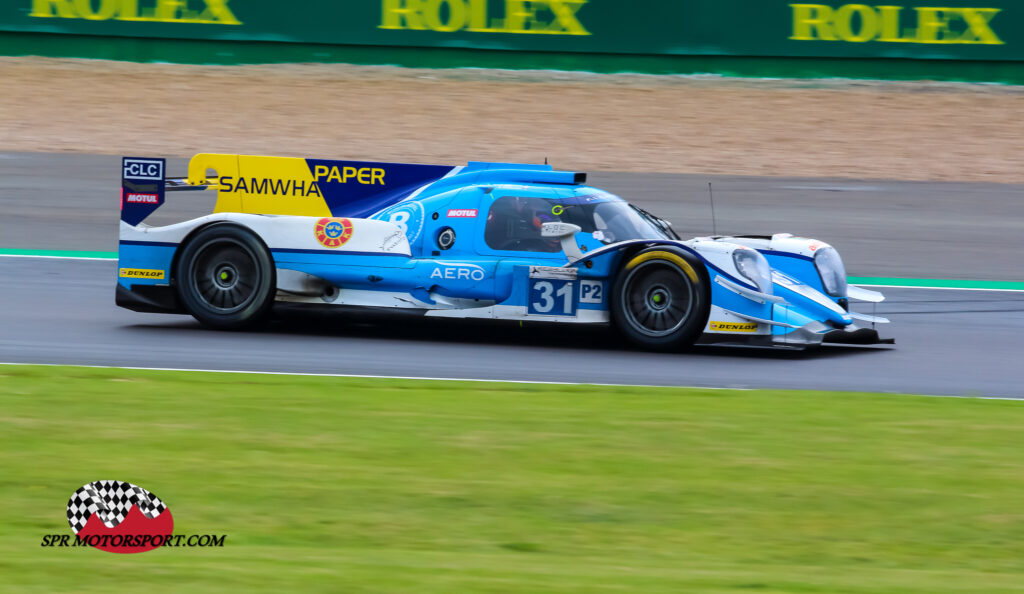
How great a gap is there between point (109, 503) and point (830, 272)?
6.42m

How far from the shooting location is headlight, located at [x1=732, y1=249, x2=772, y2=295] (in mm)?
9875

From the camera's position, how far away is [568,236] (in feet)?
33.6

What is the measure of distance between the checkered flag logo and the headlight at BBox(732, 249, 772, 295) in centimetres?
520

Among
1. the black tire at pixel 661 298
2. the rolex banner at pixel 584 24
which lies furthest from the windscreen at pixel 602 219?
the rolex banner at pixel 584 24

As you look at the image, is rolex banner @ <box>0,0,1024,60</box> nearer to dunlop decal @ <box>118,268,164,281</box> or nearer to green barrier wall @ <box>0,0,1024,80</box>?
green barrier wall @ <box>0,0,1024,80</box>

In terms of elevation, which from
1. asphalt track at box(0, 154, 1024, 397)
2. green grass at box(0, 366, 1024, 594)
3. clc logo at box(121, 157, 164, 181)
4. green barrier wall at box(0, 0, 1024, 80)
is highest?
green barrier wall at box(0, 0, 1024, 80)

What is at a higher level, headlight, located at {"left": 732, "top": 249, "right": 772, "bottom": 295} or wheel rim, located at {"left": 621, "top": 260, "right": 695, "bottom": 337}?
headlight, located at {"left": 732, "top": 249, "right": 772, "bottom": 295}

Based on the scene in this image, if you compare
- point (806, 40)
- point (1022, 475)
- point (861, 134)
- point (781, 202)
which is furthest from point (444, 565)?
point (806, 40)

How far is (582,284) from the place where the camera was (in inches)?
402

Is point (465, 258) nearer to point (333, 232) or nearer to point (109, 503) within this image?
point (333, 232)

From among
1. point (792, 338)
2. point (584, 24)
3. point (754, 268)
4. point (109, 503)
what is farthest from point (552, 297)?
point (584, 24)

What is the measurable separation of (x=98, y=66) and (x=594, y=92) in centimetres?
854

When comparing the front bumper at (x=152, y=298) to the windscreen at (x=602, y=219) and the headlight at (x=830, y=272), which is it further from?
the headlight at (x=830, y=272)

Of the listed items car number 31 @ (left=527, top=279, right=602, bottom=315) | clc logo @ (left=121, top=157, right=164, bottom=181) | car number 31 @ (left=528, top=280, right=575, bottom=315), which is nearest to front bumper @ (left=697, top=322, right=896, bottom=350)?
car number 31 @ (left=527, top=279, right=602, bottom=315)
